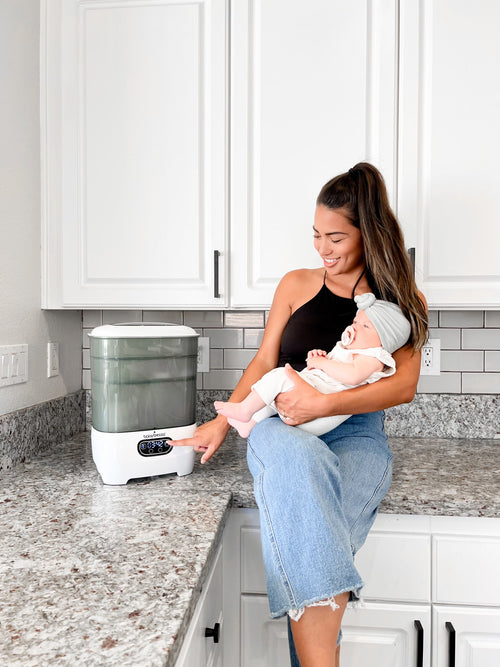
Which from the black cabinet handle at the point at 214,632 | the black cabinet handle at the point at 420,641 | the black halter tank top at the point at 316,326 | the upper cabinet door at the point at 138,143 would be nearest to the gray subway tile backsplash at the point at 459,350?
the upper cabinet door at the point at 138,143

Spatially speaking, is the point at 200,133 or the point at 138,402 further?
the point at 200,133

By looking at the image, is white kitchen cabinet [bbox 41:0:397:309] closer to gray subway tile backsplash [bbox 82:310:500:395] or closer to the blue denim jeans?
gray subway tile backsplash [bbox 82:310:500:395]

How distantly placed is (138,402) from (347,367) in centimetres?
50

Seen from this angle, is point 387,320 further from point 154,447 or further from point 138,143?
point 138,143

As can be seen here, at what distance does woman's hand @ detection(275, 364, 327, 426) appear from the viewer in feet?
3.89

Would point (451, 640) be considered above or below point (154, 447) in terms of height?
below

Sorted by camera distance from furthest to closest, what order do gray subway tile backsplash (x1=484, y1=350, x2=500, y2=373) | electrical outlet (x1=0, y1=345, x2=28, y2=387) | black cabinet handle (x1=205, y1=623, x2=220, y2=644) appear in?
gray subway tile backsplash (x1=484, y1=350, x2=500, y2=373) → electrical outlet (x1=0, y1=345, x2=28, y2=387) → black cabinet handle (x1=205, y1=623, x2=220, y2=644)

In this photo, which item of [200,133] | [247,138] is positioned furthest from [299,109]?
[200,133]

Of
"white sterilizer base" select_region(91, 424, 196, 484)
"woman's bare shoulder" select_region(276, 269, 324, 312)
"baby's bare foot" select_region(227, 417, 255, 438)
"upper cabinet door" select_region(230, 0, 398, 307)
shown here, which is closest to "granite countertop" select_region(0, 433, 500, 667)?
"white sterilizer base" select_region(91, 424, 196, 484)

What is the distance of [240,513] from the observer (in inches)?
49.6

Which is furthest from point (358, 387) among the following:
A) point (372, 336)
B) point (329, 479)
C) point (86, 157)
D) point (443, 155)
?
point (86, 157)

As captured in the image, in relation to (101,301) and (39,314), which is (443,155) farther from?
(39,314)

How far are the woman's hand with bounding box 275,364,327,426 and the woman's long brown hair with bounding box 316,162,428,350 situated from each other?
0.29 m

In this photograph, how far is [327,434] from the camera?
1.31 metres
